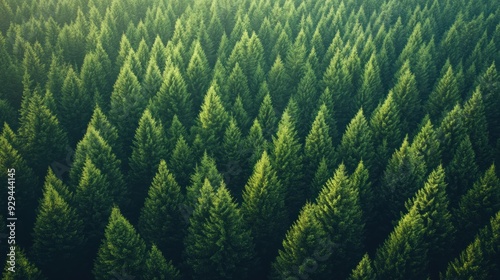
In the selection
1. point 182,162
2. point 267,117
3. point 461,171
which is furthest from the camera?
point 267,117

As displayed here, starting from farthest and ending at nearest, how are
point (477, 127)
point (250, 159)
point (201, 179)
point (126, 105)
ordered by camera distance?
point (126, 105)
point (477, 127)
point (250, 159)
point (201, 179)

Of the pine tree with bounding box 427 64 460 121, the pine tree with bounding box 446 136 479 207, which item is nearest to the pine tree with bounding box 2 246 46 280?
the pine tree with bounding box 446 136 479 207

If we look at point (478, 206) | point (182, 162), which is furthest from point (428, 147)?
point (182, 162)

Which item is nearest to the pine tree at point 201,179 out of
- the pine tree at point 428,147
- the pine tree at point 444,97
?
the pine tree at point 428,147

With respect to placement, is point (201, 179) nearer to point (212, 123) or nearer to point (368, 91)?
point (212, 123)

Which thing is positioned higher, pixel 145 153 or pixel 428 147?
pixel 145 153

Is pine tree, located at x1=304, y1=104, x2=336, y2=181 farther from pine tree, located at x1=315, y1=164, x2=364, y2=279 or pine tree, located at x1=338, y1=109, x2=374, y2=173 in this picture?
pine tree, located at x1=315, y1=164, x2=364, y2=279

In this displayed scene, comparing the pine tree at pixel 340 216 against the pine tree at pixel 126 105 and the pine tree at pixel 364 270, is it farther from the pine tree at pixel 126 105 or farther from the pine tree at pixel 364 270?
the pine tree at pixel 126 105
